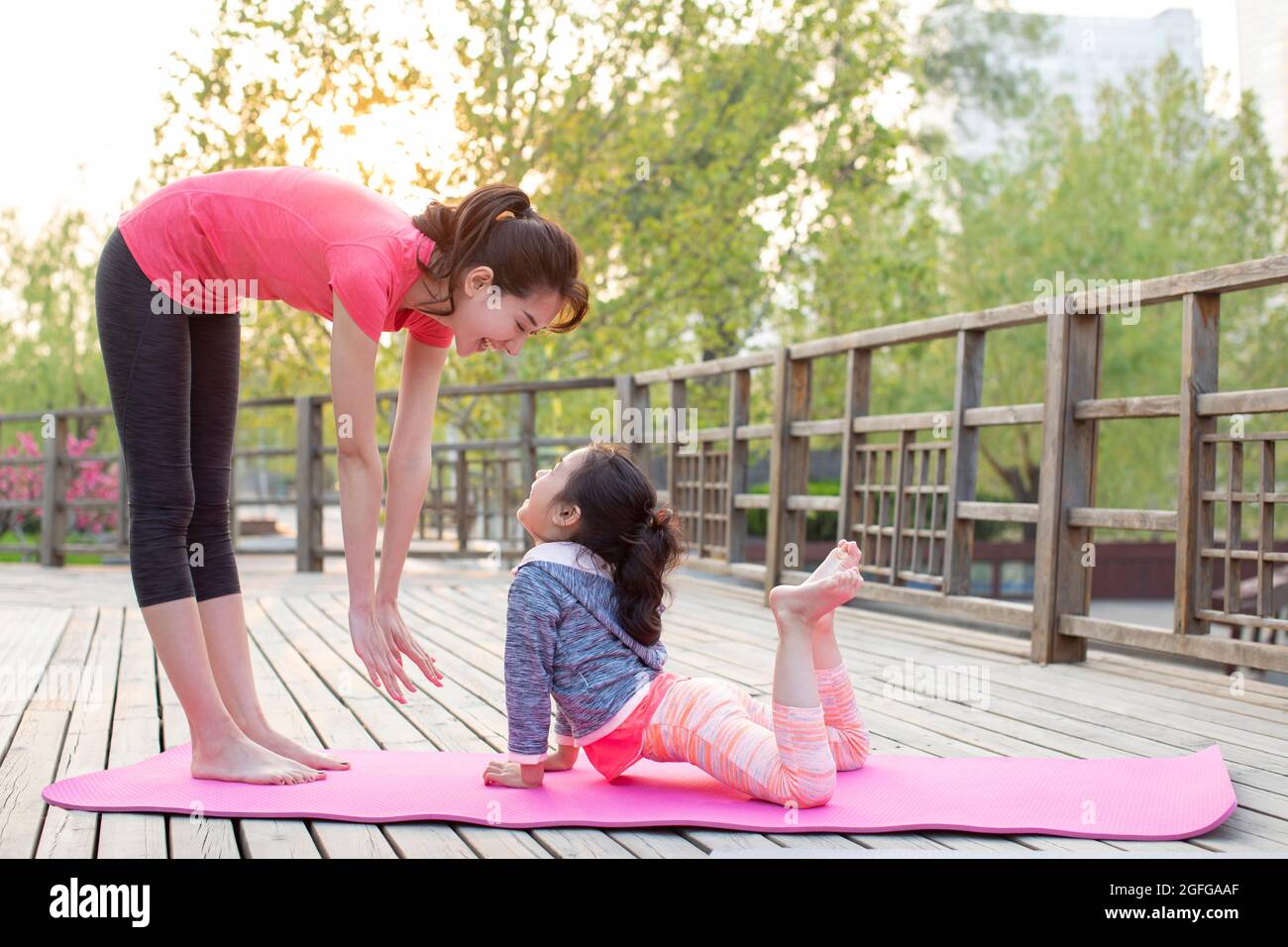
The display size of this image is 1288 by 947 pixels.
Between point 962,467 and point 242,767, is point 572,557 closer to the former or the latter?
point 242,767

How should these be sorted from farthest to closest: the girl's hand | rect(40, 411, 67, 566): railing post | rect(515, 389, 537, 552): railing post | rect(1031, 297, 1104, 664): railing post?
rect(40, 411, 67, 566): railing post, rect(515, 389, 537, 552): railing post, rect(1031, 297, 1104, 664): railing post, the girl's hand

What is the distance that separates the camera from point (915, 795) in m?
2.14

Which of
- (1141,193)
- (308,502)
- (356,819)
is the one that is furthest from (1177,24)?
(356,819)

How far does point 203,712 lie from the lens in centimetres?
218

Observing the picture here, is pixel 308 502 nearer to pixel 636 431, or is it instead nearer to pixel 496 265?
pixel 636 431

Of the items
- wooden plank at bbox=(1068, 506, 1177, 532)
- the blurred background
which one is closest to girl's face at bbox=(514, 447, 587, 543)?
wooden plank at bbox=(1068, 506, 1177, 532)

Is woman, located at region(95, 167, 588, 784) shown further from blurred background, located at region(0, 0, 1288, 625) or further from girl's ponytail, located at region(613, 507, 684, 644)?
blurred background, located at region(0, 0, 1288, 625)

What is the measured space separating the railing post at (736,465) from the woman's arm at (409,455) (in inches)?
152

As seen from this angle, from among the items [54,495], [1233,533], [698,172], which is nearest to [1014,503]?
[1233,533]

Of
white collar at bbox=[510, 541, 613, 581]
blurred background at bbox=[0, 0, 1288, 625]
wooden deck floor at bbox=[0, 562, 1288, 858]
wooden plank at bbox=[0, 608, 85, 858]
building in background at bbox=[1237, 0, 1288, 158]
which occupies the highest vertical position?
building in background at bbox=[1237, 0, 1288, 158]

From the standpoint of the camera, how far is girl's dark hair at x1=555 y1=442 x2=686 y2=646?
2213mm

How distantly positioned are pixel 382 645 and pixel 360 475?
0.30 m

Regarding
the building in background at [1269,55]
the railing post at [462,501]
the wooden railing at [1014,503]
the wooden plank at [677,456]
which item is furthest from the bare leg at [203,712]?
the building in background at [1269,55]

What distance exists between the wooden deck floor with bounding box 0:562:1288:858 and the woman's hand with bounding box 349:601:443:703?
10.0 inches
